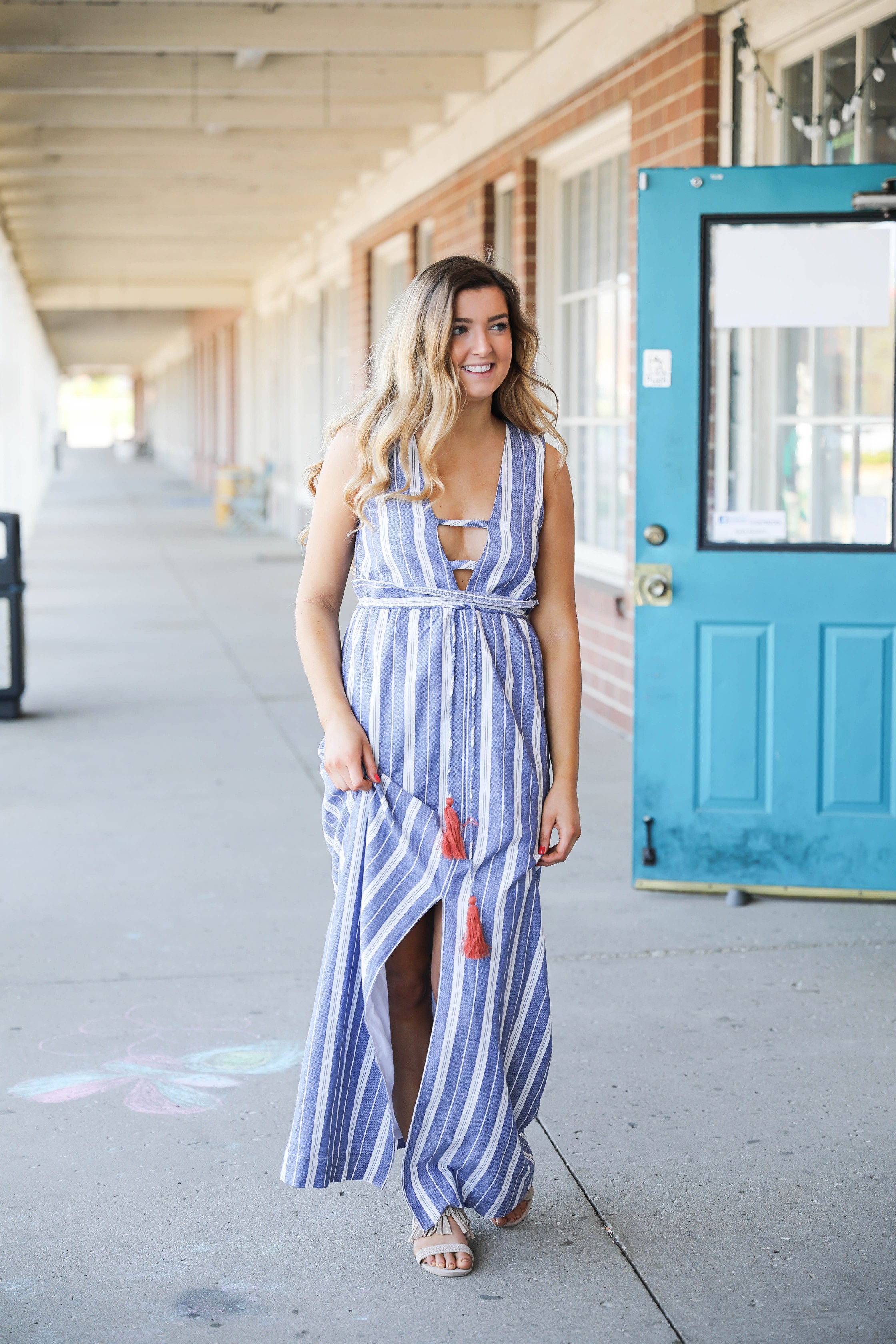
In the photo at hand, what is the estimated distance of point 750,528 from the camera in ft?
15.5

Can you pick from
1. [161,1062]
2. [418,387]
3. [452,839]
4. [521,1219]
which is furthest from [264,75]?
[521,1219]

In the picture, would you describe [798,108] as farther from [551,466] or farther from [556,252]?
[551,466]

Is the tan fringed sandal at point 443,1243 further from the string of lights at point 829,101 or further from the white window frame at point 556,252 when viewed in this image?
the white window frame at point 556,252

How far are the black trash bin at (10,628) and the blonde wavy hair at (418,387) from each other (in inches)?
212

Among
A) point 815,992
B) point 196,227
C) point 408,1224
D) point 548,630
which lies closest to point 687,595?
point 815,992

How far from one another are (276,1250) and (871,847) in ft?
8.61

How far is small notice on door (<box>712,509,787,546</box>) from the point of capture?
186 inches

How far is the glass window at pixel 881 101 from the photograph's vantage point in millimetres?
5035

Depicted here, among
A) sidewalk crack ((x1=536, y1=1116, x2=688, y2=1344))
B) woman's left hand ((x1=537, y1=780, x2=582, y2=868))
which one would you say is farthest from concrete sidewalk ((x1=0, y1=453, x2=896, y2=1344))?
woman's left hand ((x1=537, y1=780, x2=582, y2=868))

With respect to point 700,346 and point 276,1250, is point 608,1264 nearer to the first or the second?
point 276,1250

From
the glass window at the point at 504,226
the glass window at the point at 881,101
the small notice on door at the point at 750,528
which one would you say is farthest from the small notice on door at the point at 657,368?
the glass window at the point at 504,226

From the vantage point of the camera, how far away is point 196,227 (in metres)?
16.3

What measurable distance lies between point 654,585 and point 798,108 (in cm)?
224

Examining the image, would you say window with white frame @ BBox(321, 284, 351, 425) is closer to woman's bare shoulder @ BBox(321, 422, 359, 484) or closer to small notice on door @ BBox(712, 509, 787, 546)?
small notice on door @ BBox(712, 509, 787, 546)
